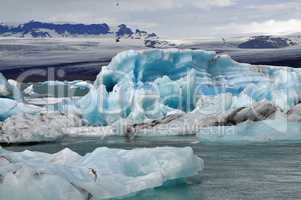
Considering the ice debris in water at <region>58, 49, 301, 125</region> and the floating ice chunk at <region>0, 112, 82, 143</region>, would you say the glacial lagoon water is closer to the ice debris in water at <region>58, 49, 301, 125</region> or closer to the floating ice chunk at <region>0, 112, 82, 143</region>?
the floating ice chunk at <region>0, 112, 82, 143</region>

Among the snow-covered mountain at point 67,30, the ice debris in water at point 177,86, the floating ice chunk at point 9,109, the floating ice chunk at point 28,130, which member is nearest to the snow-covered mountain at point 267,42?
the snow-covered mountain at point 67,30

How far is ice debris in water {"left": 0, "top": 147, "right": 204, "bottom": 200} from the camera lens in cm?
646

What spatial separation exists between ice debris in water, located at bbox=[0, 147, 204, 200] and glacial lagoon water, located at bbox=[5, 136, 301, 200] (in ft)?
0.75

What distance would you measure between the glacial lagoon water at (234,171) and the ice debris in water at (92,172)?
9.0 inches

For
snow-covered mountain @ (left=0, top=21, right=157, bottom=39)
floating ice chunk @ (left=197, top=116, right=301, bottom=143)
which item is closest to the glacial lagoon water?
floating ice chunk @ (left=197, top=116, right=301, bottom=143)

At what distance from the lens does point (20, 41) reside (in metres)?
89.4

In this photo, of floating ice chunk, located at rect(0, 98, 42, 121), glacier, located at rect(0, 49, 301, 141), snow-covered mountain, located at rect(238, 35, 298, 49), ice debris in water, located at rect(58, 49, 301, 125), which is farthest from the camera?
snow-covered mountain, located at rect(238, 35, 298, 49)

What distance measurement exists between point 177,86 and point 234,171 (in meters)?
9.58

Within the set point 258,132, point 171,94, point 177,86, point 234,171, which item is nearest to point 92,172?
point 234,171

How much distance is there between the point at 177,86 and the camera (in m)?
19.1

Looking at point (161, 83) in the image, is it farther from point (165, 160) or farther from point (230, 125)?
point (165, 160)

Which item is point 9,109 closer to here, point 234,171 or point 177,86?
point 177,86

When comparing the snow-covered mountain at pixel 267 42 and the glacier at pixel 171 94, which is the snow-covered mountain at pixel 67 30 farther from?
the glacier at pixel 171 94

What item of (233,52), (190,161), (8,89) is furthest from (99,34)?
(190,161)
